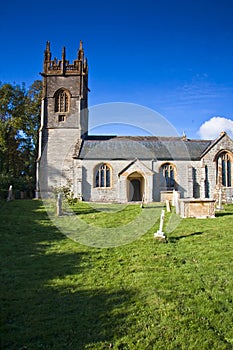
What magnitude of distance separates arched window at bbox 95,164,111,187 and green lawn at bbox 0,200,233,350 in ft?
54.9

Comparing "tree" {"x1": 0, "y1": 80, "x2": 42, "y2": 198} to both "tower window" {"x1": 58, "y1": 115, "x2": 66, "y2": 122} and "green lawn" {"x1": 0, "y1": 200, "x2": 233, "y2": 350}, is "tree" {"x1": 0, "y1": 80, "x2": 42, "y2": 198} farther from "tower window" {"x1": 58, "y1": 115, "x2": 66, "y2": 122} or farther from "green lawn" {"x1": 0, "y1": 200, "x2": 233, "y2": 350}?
"green lawn" {"x1": 0, "y1": 200, "x2": 233, "y2": 350}

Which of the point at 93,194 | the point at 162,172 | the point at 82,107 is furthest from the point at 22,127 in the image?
the point at 162,172

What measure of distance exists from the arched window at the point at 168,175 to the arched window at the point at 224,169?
4420 millimetres

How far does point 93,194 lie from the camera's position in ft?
84.7

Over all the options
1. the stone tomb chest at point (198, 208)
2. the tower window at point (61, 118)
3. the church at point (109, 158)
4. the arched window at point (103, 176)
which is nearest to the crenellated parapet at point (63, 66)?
the church at point (109, 158)

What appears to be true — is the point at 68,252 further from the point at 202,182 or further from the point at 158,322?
the point at 202,182

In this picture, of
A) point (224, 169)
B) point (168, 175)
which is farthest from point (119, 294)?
point (224, 169)

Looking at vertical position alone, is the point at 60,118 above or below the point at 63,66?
below

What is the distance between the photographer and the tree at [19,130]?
3152cm

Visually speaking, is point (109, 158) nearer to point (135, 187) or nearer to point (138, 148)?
point (138, 148)

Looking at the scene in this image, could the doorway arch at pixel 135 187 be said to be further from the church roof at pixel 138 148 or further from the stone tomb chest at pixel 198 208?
the stone tomb chest at pixel 198 208

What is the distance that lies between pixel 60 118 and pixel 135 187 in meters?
11.6

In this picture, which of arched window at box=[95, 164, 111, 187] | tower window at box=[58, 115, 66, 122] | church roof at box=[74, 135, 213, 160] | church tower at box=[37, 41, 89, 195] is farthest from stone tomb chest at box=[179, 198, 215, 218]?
tower window at box=[58, 115, 66, 122]

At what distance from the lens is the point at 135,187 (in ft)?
87.6
